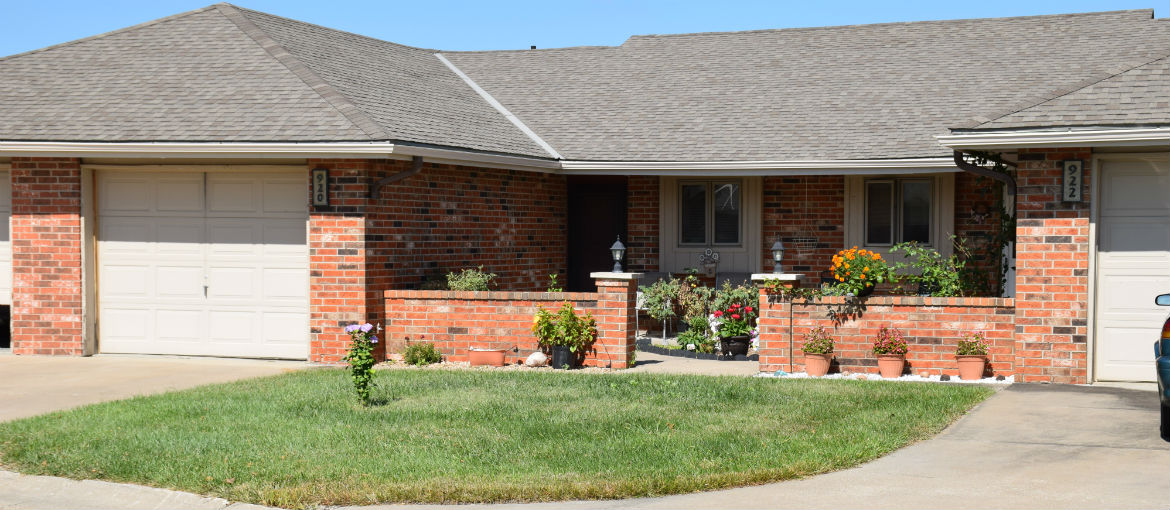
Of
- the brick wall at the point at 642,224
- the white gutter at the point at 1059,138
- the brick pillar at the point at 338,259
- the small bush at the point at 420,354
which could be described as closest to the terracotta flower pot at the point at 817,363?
the white gutter at the point at 1059,138

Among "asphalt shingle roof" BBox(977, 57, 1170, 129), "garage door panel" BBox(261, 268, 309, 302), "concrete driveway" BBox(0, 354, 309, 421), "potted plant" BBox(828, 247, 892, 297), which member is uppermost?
"asphalt shingle roof" BBox(977, 57, 1170, 129)

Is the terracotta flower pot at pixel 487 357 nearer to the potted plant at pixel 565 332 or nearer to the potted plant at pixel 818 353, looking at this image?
the potted plant at pixel 565 332

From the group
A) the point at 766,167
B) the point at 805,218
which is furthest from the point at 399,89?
the point at 805,218

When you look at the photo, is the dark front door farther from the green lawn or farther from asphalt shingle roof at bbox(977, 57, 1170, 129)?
asphalt shingle roof at bbox(977, 57, 1170, 129)

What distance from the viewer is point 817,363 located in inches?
512

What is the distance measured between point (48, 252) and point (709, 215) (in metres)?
9.12

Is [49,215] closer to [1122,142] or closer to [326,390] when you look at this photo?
[326,390]

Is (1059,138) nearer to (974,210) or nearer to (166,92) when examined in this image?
(974,210)

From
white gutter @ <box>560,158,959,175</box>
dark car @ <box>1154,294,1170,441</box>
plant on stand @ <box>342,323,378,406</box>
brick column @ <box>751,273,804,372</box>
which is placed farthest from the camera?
white gutter @ <box>560,158,959,175</box>

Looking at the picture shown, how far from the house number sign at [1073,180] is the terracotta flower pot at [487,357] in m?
6.27

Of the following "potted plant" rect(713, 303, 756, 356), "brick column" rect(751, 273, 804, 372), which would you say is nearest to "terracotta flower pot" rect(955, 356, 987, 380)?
"brick column" rect(751, 273, 804, 372)

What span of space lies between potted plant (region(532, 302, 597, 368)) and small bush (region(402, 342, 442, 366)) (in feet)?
4.13

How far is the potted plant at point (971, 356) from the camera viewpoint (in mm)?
12508

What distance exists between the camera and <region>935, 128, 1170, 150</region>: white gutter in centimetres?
1152
